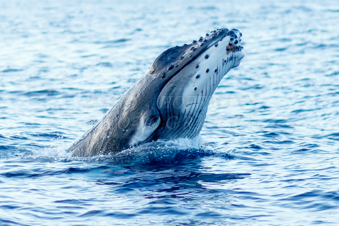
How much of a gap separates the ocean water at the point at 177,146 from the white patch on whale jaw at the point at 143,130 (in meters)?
0.29

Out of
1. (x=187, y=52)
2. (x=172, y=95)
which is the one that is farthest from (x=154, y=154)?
(x=187, y=52)

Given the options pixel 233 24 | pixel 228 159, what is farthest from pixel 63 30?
pixel 228 159

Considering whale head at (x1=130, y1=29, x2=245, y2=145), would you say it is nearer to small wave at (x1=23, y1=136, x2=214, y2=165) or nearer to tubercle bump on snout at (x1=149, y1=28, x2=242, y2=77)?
tubercle bump on snout at (x1=149, y1=28, x2=242, y2=77)

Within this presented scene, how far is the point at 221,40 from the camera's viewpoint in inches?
434

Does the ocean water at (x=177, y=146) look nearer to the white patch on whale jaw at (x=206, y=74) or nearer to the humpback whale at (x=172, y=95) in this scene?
the humpback whale at (x=172, y=95)

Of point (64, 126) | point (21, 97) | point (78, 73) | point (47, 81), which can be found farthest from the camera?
point (78, 73)

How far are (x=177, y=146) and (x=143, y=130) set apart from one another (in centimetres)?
102

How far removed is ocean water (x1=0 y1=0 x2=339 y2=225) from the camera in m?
9.25

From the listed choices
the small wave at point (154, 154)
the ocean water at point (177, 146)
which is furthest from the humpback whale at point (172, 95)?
the ocean water at point (177, 146)

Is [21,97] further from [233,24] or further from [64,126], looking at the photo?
[233,24]

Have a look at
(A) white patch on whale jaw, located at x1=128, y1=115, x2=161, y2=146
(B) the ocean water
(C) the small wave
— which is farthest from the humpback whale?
(B) the ocean water

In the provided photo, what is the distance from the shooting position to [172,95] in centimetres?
1081

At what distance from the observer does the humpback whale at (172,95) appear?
10.8 meters

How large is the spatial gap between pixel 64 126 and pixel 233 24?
31.6 metres
